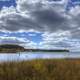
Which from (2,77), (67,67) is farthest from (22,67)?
(67,67)

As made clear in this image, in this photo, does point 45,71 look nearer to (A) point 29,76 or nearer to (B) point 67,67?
(A) point 29,76

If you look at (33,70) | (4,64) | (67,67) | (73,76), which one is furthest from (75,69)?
(4,64)

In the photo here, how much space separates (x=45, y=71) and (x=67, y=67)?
2.47 meters

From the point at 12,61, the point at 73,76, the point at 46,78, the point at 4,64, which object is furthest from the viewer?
the point at 12,61

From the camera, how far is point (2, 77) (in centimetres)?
Result: 1265

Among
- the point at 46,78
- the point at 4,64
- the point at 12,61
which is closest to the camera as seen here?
the point at 46,78

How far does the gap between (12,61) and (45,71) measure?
2658mm

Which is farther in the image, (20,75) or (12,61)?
(12,61)

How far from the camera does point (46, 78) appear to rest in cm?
1264

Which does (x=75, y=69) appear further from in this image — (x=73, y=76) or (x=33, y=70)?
(x=33, y=70)

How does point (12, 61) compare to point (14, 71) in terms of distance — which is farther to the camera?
point (12, 61)

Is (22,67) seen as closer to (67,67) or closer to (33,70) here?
(33,70)

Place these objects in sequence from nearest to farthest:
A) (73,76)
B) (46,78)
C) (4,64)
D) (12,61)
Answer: (46,78)
(73,76)
(4,64)
(12,61)

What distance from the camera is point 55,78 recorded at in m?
13.0
